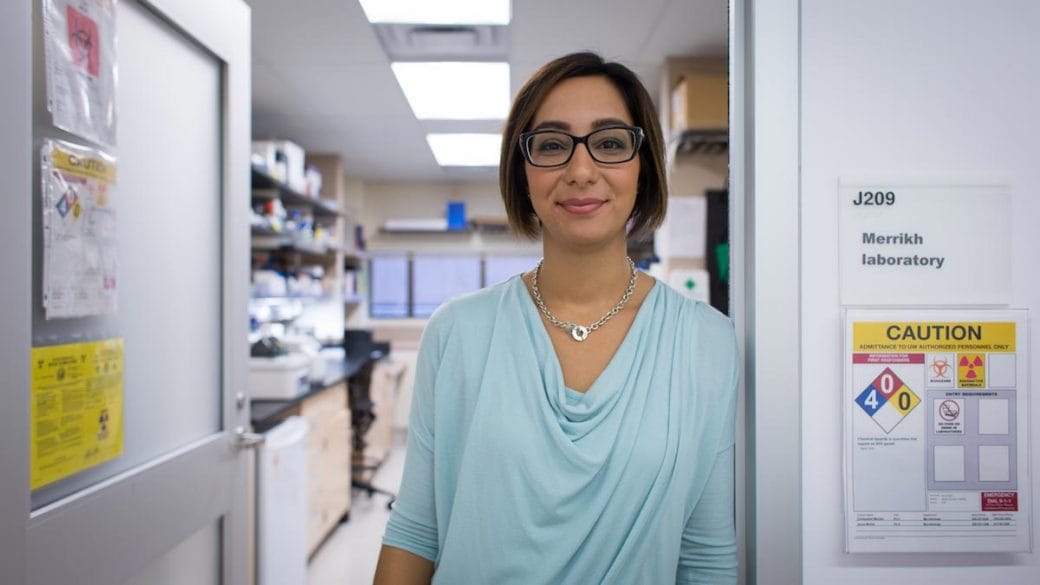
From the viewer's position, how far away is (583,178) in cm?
91

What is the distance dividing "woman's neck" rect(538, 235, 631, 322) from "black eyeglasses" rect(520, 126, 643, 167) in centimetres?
14

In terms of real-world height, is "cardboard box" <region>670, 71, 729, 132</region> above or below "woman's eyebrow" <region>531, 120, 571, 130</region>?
above

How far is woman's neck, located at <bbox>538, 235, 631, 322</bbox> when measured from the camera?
1.01 meters

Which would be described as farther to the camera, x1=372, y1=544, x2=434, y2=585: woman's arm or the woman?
x1=372, y1=544, x2=434, y2=585: woman's arm

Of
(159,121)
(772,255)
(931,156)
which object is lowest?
(772,255)

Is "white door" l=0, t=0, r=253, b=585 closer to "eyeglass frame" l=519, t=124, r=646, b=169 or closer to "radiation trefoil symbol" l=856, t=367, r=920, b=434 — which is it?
"eyeglass frame" l=519, t=124, r=646, b=169

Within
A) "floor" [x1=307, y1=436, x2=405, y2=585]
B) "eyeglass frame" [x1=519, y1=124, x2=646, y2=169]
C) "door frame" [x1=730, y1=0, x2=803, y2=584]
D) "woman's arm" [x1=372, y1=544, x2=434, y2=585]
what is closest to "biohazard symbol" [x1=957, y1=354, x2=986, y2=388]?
"door frame" [x1=730, y1=0, x2=803, y2=584]

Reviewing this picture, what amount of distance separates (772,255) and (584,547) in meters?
0.47

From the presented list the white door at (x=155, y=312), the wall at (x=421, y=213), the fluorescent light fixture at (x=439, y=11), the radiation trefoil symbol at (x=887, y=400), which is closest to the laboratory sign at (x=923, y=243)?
the radiation trefoil symbol at (x=887, y=400)

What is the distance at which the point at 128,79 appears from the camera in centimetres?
125

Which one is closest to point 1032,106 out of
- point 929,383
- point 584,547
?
point 929,383

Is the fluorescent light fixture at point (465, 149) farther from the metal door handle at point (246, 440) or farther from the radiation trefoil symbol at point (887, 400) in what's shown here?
the radiation trefoil symbol at point (887, 400)

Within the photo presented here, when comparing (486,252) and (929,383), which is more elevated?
(486,252)

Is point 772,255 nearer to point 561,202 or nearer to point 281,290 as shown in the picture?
point 561,202
